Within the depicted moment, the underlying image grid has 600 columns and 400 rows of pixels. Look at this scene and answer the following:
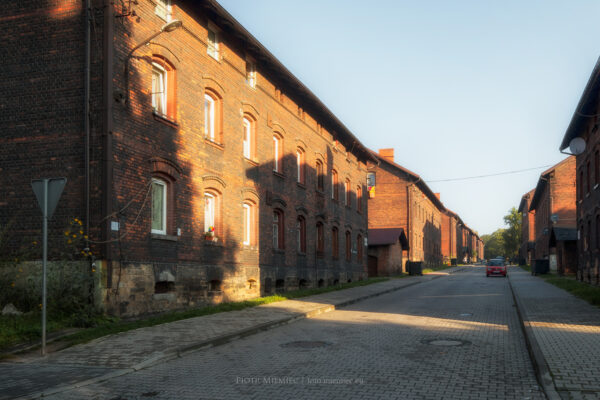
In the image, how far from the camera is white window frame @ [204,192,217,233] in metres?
16.5

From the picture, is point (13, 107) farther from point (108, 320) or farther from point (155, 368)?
point (155, 368)

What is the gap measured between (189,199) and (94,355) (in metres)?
6.93

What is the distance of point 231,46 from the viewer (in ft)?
59.5

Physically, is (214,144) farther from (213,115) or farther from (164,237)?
(164,237)

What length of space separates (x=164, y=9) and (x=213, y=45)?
274cm

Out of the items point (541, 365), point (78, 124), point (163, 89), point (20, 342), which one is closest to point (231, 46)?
point (163, 89)

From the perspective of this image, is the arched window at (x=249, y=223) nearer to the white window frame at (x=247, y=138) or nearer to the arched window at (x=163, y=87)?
the white window frame at (x=247, y=138)

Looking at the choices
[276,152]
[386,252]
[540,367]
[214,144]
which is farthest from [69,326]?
[386,252]

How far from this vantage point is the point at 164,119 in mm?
14086

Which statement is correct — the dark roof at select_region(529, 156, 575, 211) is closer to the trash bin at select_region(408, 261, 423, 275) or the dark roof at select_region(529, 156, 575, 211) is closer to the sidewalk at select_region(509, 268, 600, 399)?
the trash bin at select_region(408, 261, 423, 275)

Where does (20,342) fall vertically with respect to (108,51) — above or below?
below

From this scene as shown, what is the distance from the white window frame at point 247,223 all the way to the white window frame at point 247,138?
1763 mm

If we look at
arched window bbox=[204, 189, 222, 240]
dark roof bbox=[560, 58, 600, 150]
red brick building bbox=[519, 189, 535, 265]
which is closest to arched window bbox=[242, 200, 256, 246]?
arched window bbox=[204, 189, 222, 240]

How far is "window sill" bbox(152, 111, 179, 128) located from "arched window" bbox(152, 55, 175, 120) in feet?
0.24
